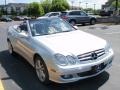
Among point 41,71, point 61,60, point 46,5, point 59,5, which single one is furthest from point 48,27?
point 46,5

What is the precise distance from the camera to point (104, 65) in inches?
238

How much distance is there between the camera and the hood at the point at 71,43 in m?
5.84

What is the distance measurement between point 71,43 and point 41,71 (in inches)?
36.5

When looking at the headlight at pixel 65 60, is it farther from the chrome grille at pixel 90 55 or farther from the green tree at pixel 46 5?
the green tree at pixel 46 5

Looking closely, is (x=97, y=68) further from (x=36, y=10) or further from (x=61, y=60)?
(x=36, y=10)

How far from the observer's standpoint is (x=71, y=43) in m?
6.25

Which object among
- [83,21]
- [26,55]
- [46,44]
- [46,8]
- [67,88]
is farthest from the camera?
[46,8]

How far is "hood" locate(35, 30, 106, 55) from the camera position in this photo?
19.2 feet

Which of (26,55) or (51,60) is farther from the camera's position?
(26,55)

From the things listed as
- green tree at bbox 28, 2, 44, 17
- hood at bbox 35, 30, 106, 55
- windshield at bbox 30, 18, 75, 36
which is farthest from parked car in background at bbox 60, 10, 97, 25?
green tree at bbox 28, 2, 44, 17

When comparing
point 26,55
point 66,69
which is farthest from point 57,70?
point 26,55

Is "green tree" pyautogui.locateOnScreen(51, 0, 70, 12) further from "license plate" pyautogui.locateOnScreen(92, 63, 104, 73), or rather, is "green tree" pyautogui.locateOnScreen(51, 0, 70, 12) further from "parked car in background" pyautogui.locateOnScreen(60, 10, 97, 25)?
"license plate" pyautogui.locateOnScreen(92, 63, 104, 73)

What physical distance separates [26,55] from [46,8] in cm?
8384

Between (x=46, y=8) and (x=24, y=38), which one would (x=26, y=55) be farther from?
(x=46, y=8)
